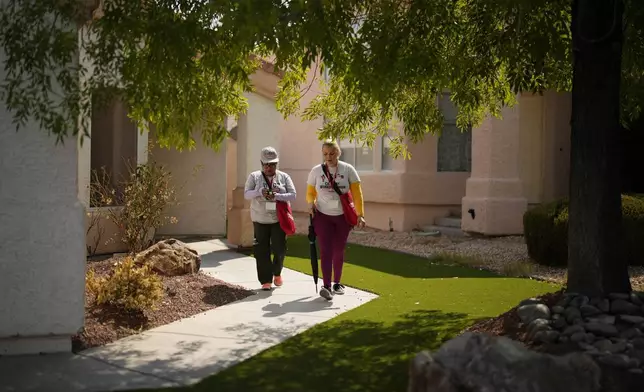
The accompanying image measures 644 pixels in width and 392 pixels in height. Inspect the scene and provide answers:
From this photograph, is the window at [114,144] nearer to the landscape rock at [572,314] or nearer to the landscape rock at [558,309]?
the landscape rock at [558,309]

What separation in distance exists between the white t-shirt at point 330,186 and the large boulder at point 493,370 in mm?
4134

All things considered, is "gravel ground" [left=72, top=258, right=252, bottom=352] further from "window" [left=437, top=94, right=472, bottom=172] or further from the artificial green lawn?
"window" [left=437, top=94, right=472, bottom=172]

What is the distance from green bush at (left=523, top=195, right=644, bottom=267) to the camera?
10.6 meters

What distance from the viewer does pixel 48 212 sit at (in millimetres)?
5602

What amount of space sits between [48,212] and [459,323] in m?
3.87

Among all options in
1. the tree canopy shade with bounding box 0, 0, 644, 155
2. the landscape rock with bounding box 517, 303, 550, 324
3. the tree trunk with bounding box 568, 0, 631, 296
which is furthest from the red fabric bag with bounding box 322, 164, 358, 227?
the tree trunk with bounding box 568, 0, 631, 296

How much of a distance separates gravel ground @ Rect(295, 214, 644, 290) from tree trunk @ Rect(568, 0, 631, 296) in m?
3.74

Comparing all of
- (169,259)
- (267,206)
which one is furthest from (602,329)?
(169,259)

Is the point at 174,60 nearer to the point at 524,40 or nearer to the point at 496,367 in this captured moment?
the point at 496,367

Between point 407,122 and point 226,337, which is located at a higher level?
point 407,122

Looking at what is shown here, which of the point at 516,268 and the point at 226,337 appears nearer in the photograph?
the point at 226,337

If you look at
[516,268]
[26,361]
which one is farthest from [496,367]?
[516,268]

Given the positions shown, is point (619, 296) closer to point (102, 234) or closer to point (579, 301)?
point (579, 301)

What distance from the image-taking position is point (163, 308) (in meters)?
7.39
